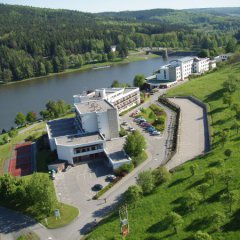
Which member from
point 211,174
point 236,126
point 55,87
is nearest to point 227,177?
point 211,174

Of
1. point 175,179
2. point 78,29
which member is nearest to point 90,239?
point 175,179

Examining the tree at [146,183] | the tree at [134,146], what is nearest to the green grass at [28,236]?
the tree at [146,183]

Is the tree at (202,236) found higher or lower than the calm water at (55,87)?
higher

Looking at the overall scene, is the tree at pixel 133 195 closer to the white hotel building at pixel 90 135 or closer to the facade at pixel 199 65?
the white hotel building at pixel 90 135

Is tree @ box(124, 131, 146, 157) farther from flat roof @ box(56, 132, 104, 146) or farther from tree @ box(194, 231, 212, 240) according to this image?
tree @ box(194, 231, 212, 240)

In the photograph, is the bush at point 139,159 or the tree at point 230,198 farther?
the bush at point 139,159

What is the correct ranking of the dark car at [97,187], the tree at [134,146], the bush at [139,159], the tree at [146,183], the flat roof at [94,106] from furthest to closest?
the flat roof at [94,106], the tree at [134,146], the bush at [139,159], the dark car at [97,187], the tree at [146,183]

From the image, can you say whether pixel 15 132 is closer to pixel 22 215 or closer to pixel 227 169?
pixel 22 215
